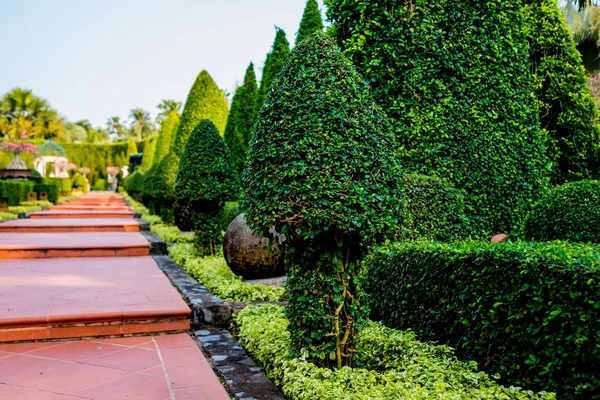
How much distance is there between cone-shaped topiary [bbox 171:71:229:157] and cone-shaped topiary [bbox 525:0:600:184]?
10.1 meters

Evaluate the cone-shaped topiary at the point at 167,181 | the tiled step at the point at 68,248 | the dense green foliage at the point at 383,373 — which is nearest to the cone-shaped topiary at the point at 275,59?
the cone-shaped topiary at the point at 167,181

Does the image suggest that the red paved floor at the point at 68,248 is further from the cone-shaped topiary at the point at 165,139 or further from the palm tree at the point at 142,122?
the palm tree at the point at 142,122

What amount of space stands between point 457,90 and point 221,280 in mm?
3784

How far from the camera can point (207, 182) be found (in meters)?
7.63

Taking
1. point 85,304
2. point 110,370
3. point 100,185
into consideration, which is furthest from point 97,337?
point 100,185

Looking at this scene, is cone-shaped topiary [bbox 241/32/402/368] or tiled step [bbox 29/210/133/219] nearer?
cone-shaped topiary [bbox 241/32/402/368]

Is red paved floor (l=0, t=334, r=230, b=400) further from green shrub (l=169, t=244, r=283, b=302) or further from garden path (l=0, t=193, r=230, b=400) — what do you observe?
green shrub (l=169, t=244, r=283, b=302)

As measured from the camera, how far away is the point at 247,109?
16.5 metres

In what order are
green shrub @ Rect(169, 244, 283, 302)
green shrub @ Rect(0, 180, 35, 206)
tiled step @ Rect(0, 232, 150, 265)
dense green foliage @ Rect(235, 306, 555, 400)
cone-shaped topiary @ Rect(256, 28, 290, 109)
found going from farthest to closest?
green shrub @ Rect(0, 180, 35, 206) < cone-shaped topiary @ Rect(256, 28, 290, 109) < tiled step @ Rect(0, 232, 150, 265) < green shrub @ Rect(169, 244, 283, 302) < dense green foliage @ Rect(235, 306, 555, 400)

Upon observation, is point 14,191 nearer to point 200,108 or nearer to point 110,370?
point 200,108

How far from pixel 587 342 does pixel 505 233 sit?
4032mm

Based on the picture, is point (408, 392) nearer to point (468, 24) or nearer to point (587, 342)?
point (587, 342)

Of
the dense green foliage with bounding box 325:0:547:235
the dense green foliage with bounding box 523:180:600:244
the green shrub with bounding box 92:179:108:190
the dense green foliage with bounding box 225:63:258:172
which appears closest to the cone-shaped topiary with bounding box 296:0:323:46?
the dense green foliage with bounding box 225:63:258:172

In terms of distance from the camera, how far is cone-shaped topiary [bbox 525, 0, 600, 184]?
6.79m
